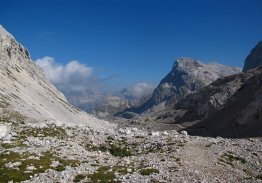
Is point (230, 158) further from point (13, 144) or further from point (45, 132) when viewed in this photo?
point (45, 132)

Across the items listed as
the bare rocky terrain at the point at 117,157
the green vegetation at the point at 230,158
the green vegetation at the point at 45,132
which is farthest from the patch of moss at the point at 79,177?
the green vegetation at the point at 45,132

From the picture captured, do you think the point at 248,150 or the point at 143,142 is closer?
the point at 248,150

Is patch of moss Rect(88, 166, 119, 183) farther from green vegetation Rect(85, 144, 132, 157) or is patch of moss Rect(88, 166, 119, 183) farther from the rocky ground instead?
green vegetation Rect(85, 144, 132, 157)

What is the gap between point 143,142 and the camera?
50.9 meters

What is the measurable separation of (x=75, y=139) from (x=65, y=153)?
31.9ft

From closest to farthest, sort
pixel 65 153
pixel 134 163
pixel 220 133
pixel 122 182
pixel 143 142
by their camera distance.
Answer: pixel 122 182 → pixel 134 163 → pixel 65 153 → pixel 143 142 → pixel 220 133

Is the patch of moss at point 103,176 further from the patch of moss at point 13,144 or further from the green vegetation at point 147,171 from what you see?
the patch of moss at point 13,144

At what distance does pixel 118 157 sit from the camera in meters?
44.6

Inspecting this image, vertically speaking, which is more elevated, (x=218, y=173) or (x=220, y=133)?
(x=220, y=133)

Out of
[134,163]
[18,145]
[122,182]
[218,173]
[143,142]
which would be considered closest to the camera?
[122,182]

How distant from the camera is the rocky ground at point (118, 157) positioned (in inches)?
1321

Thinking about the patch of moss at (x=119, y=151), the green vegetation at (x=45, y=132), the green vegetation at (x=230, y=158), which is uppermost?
the green vegetation at (x=45, y=132)

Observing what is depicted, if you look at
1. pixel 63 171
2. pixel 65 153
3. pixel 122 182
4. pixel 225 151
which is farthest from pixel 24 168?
pixel 225 151

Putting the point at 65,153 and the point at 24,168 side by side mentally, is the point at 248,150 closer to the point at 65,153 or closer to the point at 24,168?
the point at 65,153
